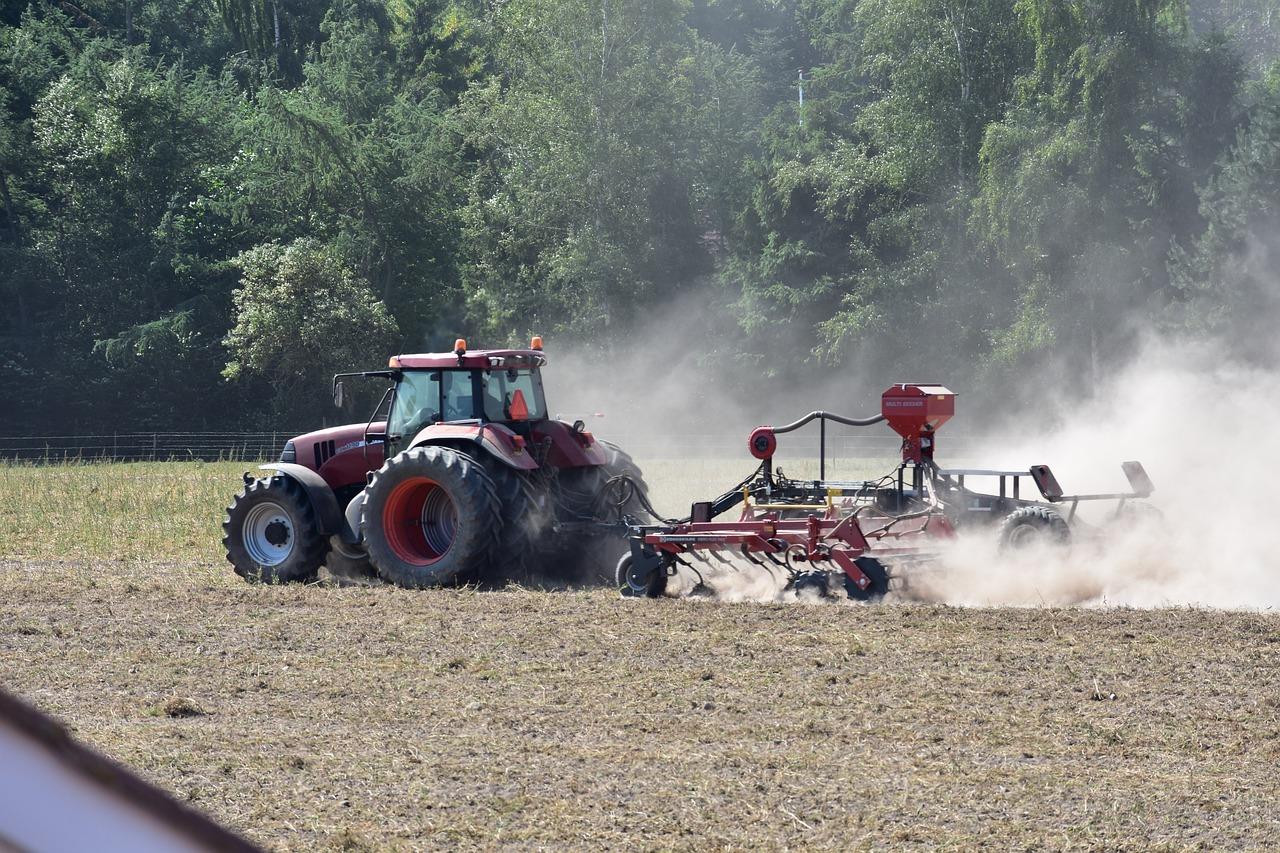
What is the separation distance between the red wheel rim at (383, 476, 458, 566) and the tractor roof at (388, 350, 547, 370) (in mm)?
1054

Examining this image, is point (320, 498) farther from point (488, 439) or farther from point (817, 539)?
point (817, 539)

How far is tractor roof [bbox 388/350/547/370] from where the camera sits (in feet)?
39.0

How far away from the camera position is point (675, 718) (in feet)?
22.5

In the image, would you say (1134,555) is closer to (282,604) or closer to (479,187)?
(282,604)

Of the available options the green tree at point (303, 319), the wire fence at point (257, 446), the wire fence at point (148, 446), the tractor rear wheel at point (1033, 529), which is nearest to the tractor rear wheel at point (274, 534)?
the tractor rear wheel at point (1033, 529)

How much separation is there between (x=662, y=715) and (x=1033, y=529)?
179 inches

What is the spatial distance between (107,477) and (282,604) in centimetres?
1666

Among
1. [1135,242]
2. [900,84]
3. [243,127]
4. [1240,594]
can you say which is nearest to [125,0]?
[243,127]

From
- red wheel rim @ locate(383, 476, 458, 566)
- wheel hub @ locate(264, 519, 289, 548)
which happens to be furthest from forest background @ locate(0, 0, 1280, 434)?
wheel hub @ locate(264, 519, 289, 548)

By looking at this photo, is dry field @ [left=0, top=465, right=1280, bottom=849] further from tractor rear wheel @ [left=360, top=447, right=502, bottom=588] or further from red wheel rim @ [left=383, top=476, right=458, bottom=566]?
red wheel rim @ [left=383, top=476, right=458, bottom=566]

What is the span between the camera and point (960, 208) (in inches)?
1369

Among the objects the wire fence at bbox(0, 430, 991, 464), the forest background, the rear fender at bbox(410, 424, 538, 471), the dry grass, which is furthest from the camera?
the forest background

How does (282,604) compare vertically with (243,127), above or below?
below

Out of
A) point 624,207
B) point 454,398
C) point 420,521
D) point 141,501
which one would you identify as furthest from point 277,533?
point 624,207
